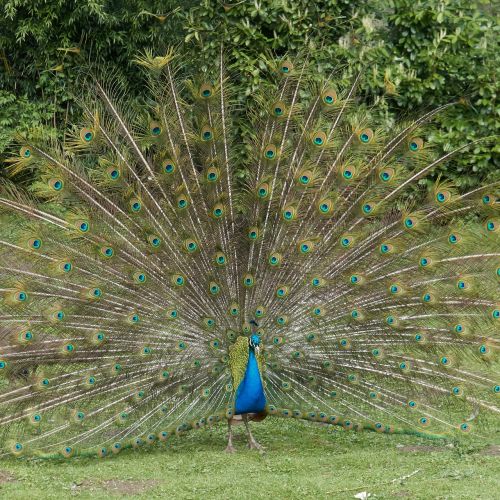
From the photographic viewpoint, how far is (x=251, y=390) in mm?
6668

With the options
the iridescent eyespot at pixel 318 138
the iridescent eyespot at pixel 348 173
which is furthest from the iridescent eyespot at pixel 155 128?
the iridescent eyespot at pixel 348 173

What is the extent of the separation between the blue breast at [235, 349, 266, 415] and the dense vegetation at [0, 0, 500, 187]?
574 centimetres

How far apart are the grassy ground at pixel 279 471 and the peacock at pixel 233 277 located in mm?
→ 180

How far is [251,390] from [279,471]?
584 mm

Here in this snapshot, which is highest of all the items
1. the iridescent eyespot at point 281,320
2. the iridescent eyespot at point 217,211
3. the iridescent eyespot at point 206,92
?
the iridescent eyespot at point 206,92

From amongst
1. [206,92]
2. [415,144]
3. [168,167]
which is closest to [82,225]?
[168,167]

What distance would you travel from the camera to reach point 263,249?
22.5ft

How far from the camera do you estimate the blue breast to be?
6.65 meters

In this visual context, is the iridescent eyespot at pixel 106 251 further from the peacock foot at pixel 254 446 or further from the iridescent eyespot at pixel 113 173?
the peacock foot at pixel 254 446

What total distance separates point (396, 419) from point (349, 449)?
0.47 meters

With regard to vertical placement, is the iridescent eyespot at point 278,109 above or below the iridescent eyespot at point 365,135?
above

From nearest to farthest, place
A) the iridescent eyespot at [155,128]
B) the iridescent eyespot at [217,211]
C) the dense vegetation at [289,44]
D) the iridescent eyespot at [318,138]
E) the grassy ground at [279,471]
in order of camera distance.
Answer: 1. the grassy ground at [279,471]
2. the iridescent eyespot at [155,128]
3. the iridescent eyespot at [217,211]
4. the iridescent eyespot at [318,138]
5. the dense vegetation at [289,44]

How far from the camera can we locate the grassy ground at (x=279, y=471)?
5980 mm

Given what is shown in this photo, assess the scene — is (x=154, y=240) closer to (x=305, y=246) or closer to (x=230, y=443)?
(x=305, y=246)
